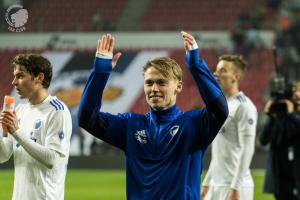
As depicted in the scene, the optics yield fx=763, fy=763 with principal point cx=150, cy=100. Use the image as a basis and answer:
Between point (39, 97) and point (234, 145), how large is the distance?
7.41 feet

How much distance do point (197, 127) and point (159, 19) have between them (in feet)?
77.7

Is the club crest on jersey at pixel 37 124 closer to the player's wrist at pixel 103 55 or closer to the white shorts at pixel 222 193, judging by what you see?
the player's wrist at pixel 103 55

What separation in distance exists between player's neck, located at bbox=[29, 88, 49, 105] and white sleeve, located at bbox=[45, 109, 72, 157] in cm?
19

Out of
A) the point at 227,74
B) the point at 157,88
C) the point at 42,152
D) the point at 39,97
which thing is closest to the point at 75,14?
the point at 227,74

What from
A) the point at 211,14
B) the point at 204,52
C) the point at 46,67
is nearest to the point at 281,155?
the point at 46,67

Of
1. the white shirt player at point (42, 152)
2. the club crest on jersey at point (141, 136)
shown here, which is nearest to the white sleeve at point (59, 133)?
the white shirt player at point (42, 152)

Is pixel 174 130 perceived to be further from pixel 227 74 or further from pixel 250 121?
pixel 227 74

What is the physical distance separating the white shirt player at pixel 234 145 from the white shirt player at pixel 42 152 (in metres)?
2.04

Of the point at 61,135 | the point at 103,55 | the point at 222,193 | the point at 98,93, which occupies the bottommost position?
the point at 222,193

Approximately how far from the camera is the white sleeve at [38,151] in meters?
4.89

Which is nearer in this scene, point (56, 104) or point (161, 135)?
point (161, 135)

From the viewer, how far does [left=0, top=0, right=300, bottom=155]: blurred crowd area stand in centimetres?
2338

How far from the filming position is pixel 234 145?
22.6 feet

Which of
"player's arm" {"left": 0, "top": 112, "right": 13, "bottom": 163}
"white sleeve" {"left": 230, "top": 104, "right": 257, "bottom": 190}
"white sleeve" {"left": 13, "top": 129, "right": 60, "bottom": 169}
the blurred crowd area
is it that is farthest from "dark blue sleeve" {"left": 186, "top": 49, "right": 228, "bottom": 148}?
the blurred crowd area
